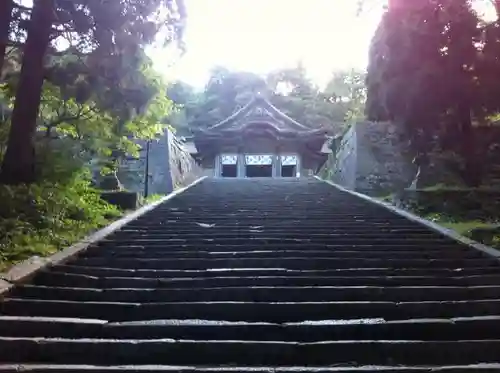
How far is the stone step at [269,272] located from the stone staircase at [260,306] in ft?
0.04

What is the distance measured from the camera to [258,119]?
1148 inches

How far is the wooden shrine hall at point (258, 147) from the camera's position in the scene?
28734 millimetres

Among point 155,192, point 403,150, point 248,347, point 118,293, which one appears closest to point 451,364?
point 248,347

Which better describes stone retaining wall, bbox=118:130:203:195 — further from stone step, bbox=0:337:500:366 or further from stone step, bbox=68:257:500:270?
stone step, bbox=0:337:500:366

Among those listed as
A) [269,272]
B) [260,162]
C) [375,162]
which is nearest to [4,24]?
[269,272]

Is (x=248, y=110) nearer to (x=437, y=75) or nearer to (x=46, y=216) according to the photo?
(x=437, y=75)

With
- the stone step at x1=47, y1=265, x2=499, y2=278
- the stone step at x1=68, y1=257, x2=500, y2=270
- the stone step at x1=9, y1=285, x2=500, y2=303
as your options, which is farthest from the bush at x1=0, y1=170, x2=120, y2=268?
the stone step at x1=9, y1=285, x2=500, y2=303

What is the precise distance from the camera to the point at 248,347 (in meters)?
3.86

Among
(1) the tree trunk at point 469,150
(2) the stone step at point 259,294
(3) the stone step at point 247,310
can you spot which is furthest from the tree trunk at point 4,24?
(1) the tree trunk at point 469,150

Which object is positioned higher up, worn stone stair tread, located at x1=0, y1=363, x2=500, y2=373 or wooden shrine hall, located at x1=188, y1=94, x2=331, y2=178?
wooden shrine hall, located at x1=188, y1=94, x2=331, y2=178

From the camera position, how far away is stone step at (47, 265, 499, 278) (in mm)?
5758

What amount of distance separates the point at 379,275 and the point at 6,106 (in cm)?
789

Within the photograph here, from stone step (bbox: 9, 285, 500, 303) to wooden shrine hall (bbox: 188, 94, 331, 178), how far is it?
23465mm

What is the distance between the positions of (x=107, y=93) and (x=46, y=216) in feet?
8.36
